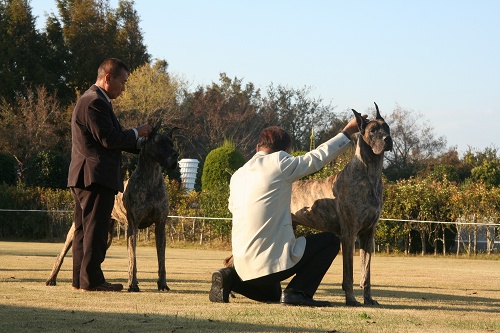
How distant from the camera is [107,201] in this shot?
10391 mm

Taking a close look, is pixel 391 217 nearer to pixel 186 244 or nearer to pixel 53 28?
pixel 186 244

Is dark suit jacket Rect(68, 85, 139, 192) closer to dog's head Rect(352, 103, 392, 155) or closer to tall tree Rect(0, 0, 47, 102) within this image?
dog's head Rect(352, 103, 392, 155)

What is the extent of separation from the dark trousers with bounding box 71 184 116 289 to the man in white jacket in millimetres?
1830

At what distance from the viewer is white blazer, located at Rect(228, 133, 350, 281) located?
862cm

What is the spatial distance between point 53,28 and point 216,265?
2033 inches

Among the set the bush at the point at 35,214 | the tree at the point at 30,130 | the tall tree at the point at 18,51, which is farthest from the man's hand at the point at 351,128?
the tall tree at the point at 18,51

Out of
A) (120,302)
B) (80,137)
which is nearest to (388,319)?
(120,302)

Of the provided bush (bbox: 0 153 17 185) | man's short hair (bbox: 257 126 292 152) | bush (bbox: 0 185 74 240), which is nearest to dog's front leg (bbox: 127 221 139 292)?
man's short hair (bbox: 257 126 292 152)

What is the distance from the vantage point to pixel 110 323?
7.23 metres

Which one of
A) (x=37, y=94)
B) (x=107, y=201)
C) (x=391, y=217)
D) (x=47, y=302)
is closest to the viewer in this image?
(x=47, y=302)

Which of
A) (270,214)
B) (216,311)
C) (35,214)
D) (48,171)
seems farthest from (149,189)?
(48,171)

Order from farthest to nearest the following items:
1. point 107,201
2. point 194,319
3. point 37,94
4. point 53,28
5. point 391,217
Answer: point 53,28, point 37,94, point 391,217, point 107,201, point 194,319

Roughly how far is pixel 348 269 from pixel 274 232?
154 cm

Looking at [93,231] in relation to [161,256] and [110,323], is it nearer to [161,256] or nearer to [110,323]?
[161,256]
